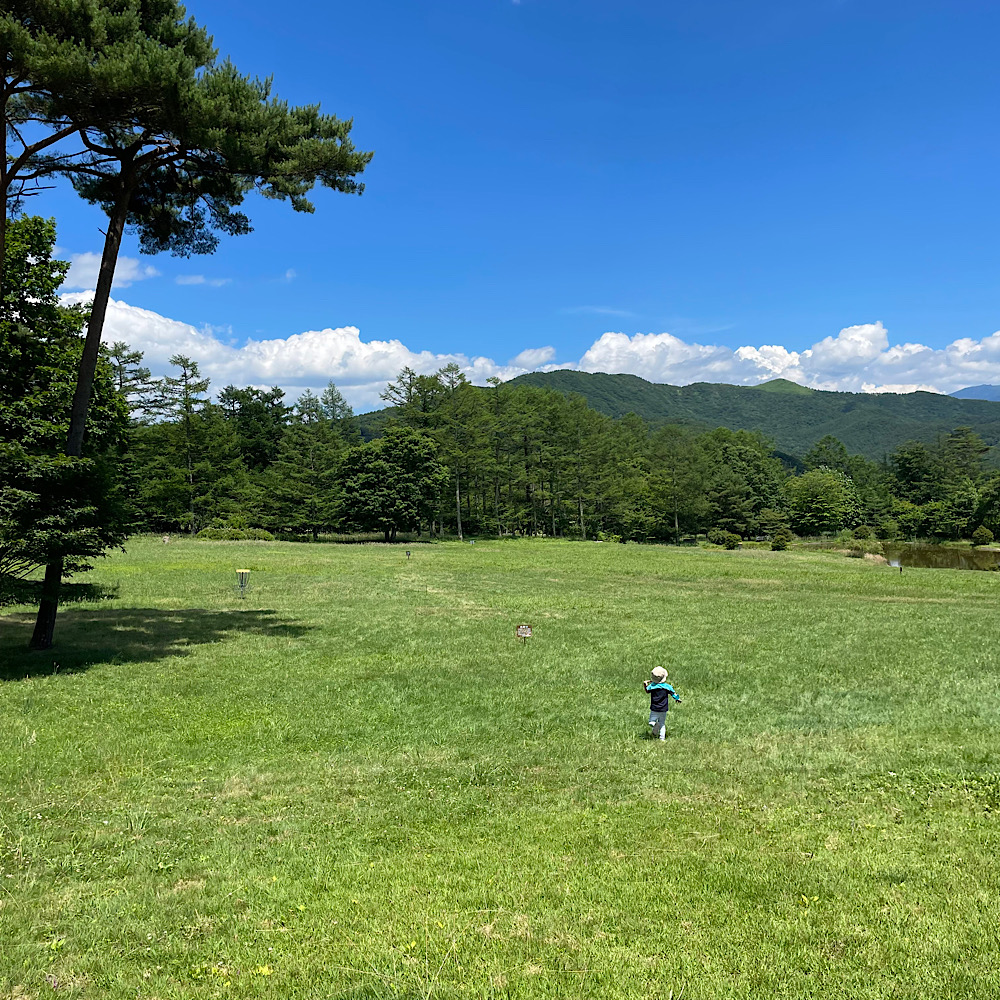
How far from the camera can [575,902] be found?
5191mm

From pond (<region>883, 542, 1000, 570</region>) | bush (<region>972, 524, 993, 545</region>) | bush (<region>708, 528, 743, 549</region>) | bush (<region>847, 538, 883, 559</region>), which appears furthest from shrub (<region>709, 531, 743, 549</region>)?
bush (<region>972, 524, 993, 545</region>)

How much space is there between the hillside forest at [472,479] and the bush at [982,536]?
145 inches

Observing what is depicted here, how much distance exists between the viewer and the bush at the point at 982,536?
70.2 m

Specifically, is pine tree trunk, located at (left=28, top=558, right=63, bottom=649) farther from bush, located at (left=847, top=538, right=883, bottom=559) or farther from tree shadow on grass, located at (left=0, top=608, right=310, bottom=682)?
Result: bush, located at (left=847, top=538, right=883, bottom=559)

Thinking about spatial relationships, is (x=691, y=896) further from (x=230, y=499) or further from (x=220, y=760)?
(x=230, y=499)

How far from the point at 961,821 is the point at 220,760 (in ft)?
31.2

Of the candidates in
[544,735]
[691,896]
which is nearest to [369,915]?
[691,896]

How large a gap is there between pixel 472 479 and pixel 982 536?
58.9 meters

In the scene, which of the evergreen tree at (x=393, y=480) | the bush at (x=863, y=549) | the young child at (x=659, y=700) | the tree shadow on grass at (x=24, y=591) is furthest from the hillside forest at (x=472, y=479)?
the young child at (x=659, y=700)

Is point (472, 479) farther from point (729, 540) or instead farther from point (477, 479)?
point (729, 540)

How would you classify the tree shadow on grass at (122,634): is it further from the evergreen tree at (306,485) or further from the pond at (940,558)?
the pond at (940,558)

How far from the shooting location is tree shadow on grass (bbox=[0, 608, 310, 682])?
46.5ft

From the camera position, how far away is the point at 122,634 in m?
17.5

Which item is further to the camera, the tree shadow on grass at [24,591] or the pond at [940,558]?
the pond at [940,558]
